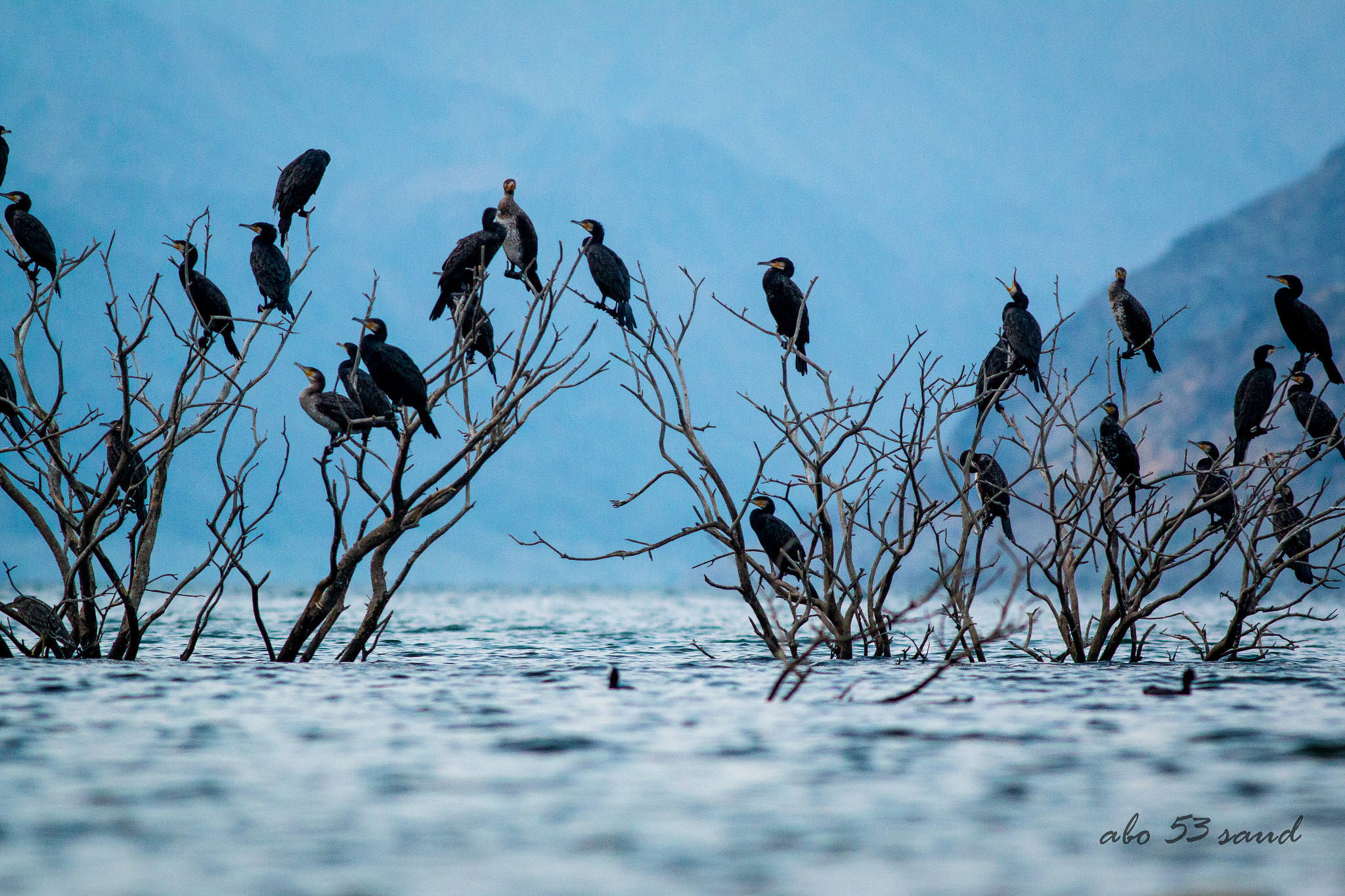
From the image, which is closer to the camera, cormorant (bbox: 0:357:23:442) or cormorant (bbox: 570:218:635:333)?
cormorant (bbox: 0:357:23:442)

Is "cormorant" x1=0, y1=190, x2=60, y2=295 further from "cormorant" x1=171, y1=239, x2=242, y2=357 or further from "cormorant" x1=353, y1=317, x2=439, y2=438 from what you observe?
"cormorant" x1=353, y1=317, x2=439, y2=438

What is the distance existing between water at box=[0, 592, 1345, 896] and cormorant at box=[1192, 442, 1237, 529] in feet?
4.22

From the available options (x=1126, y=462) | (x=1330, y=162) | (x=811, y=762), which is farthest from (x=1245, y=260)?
(x=811, y=762)

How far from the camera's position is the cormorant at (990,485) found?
925 cm

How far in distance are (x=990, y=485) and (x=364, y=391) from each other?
456 cm

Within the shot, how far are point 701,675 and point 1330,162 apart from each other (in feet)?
277

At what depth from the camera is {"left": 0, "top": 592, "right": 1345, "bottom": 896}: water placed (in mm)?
3381

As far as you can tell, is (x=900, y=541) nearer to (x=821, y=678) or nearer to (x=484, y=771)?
(x=821, y=678)

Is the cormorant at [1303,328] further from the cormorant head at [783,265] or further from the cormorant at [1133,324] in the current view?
the cormorant head at [783,265]

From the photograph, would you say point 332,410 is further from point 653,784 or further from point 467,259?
point 653,784

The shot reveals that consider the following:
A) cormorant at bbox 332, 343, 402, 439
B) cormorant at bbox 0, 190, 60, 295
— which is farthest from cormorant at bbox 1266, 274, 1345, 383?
cormorant at bbox 0, 190, 60, 295

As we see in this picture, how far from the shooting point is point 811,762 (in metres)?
4.95

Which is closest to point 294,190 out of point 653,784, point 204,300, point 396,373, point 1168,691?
point 204,300

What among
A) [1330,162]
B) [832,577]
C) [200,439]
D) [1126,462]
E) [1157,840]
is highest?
[1330,162]
